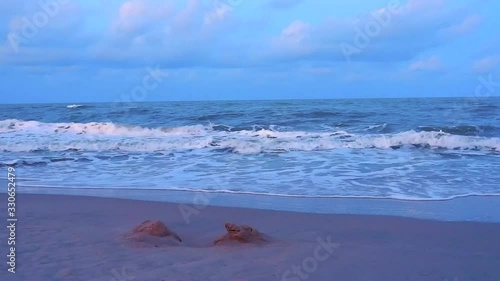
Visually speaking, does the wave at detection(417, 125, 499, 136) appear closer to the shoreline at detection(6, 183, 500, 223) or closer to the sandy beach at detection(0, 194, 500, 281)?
the shoreline at detection(6, 183, 500, 223)

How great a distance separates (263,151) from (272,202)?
24.0 ft

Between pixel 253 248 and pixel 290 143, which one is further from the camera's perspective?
pixel 290 143

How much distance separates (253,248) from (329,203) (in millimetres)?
3010

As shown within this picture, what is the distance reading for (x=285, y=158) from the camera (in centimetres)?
1338

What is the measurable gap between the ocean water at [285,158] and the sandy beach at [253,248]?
6.63 ft

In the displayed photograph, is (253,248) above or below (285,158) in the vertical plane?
above

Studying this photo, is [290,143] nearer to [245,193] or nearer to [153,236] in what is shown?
[245,193]

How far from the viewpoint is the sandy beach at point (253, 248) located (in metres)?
4.33

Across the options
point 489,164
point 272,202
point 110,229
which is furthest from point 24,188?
point 489,164

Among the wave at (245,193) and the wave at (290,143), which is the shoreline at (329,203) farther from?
the wave at (290,143)

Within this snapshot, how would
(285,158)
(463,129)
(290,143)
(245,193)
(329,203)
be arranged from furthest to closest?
(463,129)
(290,143)
(285,158)
(245,193)
(329,203)

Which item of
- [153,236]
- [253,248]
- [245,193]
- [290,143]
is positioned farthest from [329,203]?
[290,143]

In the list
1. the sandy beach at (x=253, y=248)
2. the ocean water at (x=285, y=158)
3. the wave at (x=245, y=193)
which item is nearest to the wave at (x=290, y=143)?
the ocean water at (x=285, y=158)

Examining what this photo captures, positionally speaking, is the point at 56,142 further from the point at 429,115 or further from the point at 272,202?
the point at 429,115
